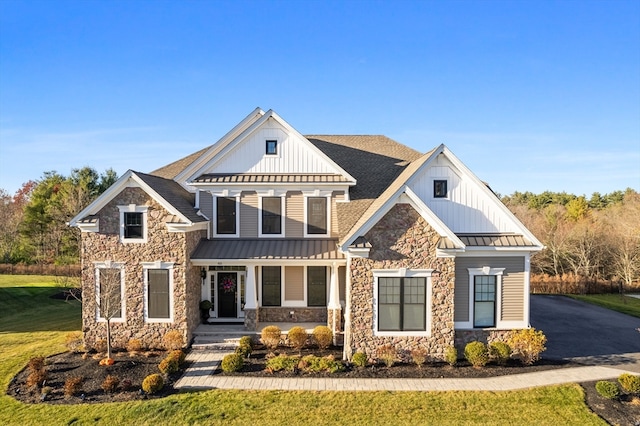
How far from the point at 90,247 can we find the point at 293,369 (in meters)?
9.47

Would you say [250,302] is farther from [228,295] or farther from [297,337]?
[297,337]

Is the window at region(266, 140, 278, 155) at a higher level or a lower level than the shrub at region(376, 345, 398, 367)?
higher

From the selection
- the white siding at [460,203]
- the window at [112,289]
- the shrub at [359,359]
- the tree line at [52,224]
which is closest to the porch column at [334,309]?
the shrub at [359,359]

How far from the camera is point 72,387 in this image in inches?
433

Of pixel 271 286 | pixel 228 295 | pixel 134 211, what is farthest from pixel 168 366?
pixel 134 211

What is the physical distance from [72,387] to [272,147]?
1171 cm

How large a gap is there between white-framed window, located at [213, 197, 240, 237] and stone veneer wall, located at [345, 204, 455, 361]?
22.0 feet

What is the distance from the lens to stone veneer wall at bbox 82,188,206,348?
1454 centimetres

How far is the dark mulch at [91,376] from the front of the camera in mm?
10891

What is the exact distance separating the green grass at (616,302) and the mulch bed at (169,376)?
499 inches

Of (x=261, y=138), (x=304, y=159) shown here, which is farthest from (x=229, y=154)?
(x=304, y=159)

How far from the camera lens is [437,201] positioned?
48.2 ft

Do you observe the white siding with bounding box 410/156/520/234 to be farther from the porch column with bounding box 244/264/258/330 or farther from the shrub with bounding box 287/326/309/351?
the porch column with bounding box 244/264/258/330

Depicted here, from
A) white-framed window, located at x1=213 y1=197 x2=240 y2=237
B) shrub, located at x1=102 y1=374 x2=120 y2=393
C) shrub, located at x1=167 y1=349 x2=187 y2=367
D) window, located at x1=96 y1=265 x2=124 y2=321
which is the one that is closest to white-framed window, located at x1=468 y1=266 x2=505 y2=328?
white-framed window, located at x1=213 y1=197 x2=240 y2=237
